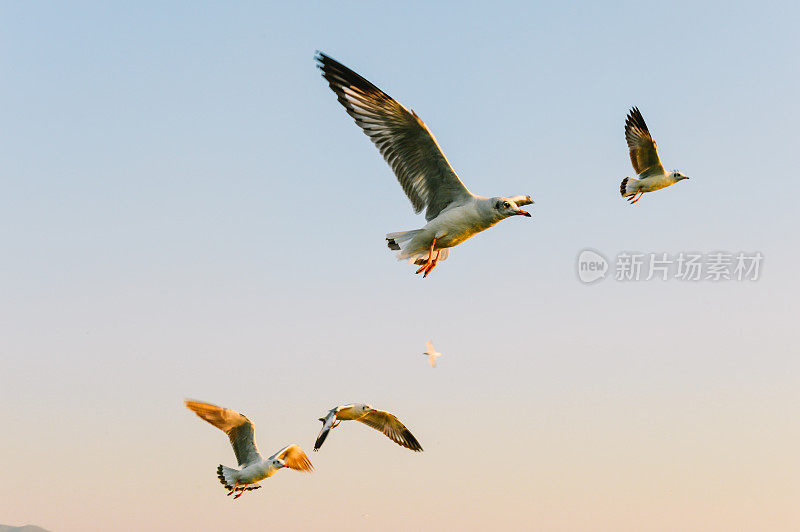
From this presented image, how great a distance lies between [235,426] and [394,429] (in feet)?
12.9

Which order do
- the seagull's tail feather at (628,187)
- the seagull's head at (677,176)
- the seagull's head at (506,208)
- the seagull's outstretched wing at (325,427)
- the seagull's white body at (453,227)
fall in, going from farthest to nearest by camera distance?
the seagull's head at (677,176) → the seagull's tail feather at (628,187) → the seagull's outstretched wing at (325,427) → the seagull's white body at (453,227) → the seagull's head at (506,208)

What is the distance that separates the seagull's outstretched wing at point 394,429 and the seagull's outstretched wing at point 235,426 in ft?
9.02

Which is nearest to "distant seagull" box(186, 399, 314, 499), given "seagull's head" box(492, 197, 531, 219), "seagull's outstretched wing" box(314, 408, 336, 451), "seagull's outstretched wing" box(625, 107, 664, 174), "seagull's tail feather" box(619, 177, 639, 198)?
"seagull's outstretched wing" box(314, 408, 336, 451)

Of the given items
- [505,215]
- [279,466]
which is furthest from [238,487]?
[505,215]

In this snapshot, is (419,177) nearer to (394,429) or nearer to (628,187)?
(394,429)

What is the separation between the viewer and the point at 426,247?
13453 millimetres

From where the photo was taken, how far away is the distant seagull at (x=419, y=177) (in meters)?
12.5

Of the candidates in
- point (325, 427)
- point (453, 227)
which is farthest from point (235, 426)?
point (453, 227)

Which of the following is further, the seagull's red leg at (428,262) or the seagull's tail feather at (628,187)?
the seagull's tail feather at (628,187)

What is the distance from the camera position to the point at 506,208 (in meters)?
12.5

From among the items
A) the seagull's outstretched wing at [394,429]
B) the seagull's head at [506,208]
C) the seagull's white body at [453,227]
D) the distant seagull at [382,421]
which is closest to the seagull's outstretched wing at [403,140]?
the seagull's white body at [453,227]

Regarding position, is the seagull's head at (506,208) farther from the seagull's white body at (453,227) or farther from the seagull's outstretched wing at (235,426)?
the seagull's outstretched wing at (235,426)

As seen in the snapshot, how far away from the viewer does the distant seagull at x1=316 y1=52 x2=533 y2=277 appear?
12508mm

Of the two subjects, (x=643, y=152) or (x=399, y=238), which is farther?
(x=643, y=152)
